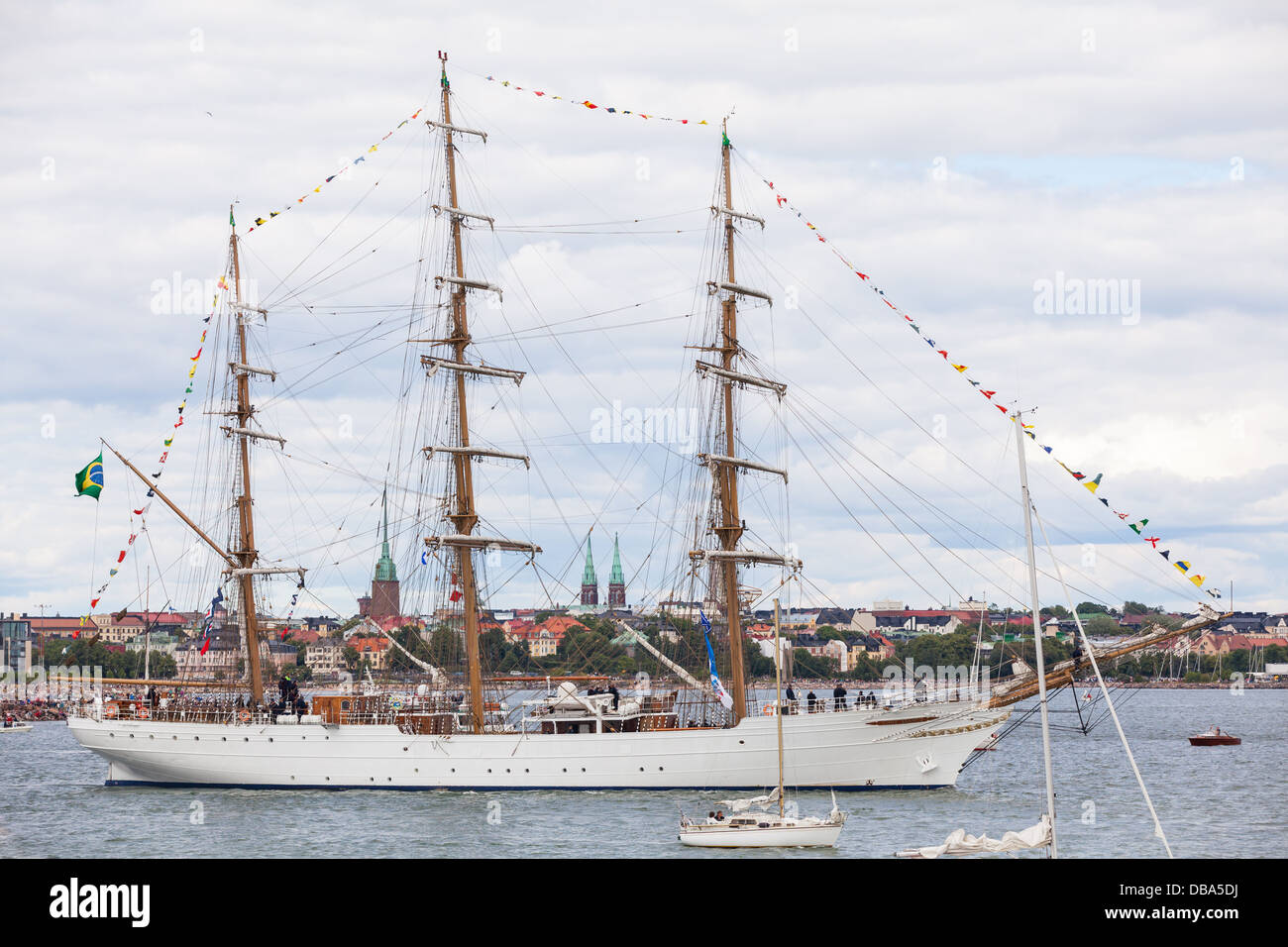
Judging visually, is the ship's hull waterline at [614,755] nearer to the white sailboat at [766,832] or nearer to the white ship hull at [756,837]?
the white sailboat at [766,832]

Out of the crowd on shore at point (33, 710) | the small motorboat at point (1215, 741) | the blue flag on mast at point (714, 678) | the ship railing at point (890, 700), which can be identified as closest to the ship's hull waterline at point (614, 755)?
the ship railing at point (890, 700)

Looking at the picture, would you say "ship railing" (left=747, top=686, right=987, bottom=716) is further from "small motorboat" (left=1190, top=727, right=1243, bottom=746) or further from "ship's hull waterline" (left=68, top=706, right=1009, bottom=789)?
"small motorboat" (left=1190, top=727, right=1243, bottom=746)

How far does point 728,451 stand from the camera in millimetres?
57188

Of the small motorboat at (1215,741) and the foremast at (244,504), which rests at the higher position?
the foremast at (244,504)

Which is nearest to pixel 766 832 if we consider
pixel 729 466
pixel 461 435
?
pixel 729 466

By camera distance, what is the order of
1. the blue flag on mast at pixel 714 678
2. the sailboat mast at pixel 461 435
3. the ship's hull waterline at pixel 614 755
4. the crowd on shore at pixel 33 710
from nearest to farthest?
1. the ship's hull waterline at pixel 614 755
2. the blue flag on mast at pixel 714 678
3. the sailboat mast at pixel 461 435
4. the crowd on shore at pixel 33 710

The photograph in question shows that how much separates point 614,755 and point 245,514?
2017 cm

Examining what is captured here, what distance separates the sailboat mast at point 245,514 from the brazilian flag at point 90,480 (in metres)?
6.28

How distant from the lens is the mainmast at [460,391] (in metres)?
58.2

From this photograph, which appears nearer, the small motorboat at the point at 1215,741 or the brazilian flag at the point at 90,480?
the brazilian flag at the point at 90,480

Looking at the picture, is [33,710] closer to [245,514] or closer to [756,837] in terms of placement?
[245,514]
